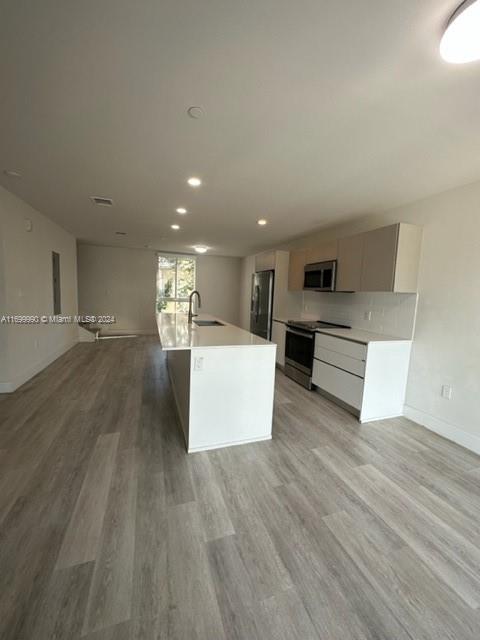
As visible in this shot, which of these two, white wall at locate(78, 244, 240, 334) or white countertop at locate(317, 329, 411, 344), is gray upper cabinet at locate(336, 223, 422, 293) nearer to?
white countertop at locate(317, 329, 411, 344)

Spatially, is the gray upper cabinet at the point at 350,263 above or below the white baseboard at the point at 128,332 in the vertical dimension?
above

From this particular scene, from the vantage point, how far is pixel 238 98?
1.49 meters

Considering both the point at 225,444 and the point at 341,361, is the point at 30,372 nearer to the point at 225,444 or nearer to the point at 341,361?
the point at 225,444

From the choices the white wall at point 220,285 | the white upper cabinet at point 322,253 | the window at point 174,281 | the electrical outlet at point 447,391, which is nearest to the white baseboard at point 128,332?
the window at point 174,281

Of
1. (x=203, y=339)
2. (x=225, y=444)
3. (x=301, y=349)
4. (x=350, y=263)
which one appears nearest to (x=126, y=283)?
(x=301, y=349)

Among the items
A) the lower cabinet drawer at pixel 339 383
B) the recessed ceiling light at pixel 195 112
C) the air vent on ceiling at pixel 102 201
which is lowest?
the lower cabinet drawer at pixel 339 383

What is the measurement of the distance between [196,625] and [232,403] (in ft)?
4.55

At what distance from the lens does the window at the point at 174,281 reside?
7598 millimetres

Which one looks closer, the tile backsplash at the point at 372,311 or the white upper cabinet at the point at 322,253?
the tile backsplash at the point at 372,311

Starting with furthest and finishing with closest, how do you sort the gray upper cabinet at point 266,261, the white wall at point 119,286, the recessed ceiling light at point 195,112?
the white wall at point 119,286 < the gray upper cabinet at point 266,261 < the recessed ceiling light at point 195,112

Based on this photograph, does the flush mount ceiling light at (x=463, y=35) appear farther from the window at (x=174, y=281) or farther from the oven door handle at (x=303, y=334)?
the window at (x=174, y=281)

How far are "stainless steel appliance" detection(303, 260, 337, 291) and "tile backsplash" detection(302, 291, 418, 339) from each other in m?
0.37

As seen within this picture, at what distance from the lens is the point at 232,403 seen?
2.38m

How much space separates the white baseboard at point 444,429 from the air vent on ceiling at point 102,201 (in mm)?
4341
